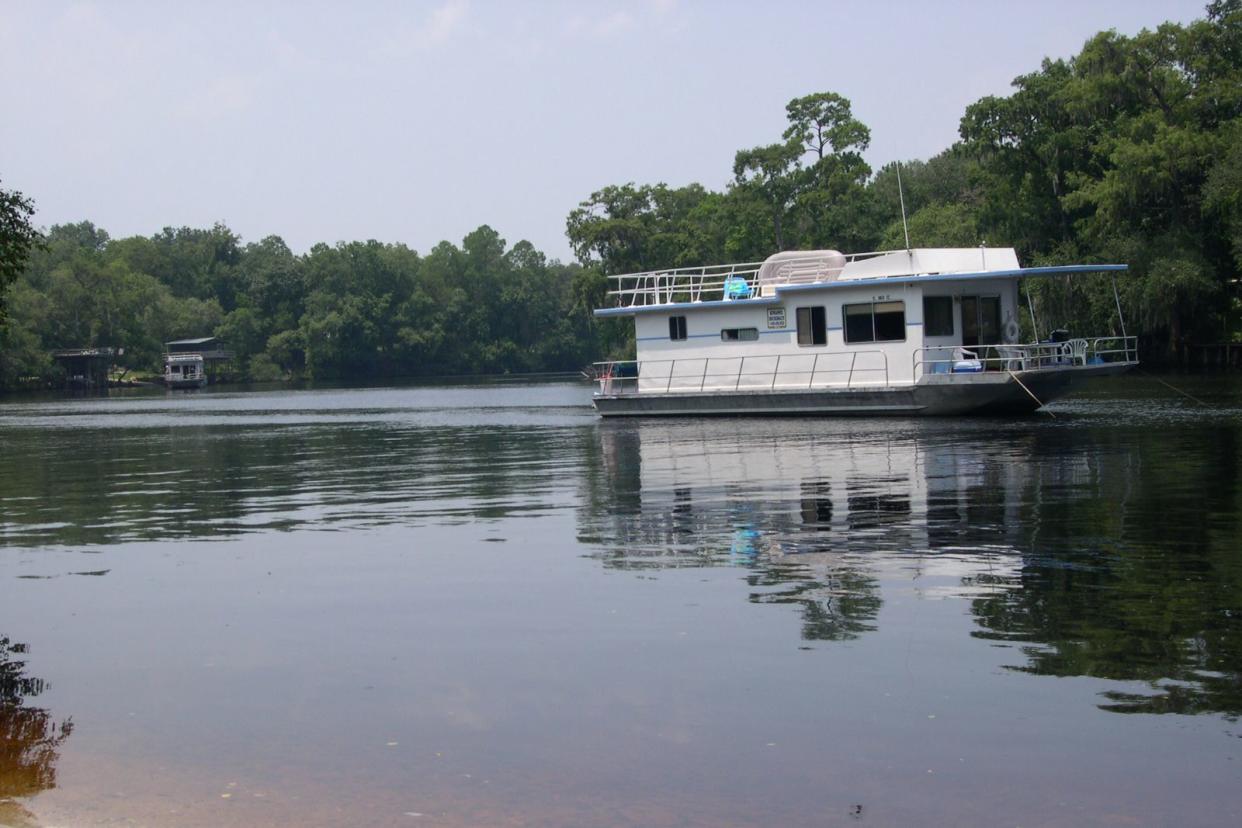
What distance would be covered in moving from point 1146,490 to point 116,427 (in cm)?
4009

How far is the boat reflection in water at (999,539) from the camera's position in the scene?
898cm

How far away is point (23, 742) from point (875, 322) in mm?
30775

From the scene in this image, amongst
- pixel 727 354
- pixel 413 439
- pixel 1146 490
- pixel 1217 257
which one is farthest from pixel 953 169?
pixel 1146 490

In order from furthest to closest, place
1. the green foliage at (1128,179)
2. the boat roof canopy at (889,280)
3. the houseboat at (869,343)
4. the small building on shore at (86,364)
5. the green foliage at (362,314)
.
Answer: the green foliage at (362,314) → the small building on shore at (86,364) → the green foliage at (1128,179) → the houseboat at (869,343) → the boat roof canopy at (889,280)

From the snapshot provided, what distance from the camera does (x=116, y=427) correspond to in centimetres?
4891

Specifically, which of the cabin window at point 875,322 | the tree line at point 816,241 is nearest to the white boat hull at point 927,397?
the cabin window at point 875,322

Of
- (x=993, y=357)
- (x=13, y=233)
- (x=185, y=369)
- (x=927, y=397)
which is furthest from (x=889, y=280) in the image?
(x=185, y=369)

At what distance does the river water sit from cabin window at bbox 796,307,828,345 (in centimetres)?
1709

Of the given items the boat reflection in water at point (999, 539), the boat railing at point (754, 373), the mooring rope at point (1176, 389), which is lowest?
the boat reflection in water at point (999, 539)

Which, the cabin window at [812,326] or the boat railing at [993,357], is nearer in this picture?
the boat railing at [993,357]

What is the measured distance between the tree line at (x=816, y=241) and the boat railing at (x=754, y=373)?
1833 cm

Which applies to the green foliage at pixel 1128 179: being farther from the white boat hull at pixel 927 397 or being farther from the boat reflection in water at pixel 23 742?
the boat reflection in water at pixel 23 742

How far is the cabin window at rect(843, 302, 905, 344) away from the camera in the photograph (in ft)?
118

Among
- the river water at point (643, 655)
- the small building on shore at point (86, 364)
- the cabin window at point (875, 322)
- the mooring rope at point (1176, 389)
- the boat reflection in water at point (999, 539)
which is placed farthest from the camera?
the small building on shore at point (86, 364)
